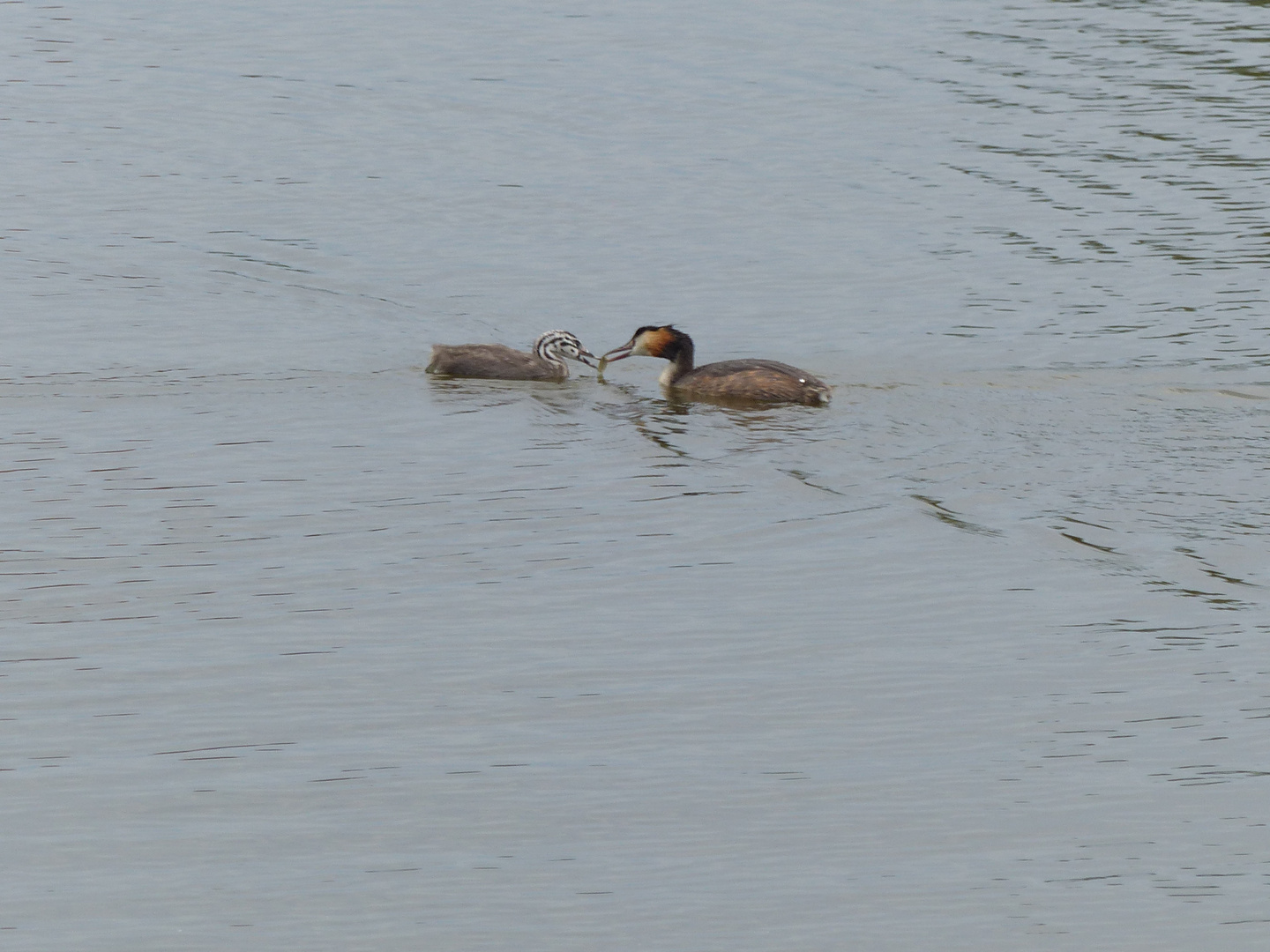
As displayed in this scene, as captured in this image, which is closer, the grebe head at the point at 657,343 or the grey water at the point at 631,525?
the grey water at the point at 631,525

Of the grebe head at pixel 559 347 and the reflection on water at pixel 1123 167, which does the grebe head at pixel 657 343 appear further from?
the reflection on water at pixel 1123 167

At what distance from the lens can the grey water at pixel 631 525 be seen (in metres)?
7.54

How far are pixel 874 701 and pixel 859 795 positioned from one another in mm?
998

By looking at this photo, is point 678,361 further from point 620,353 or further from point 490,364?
point 490,364

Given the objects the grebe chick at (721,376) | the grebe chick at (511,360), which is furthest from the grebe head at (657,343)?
the grebe chick at (511,360)

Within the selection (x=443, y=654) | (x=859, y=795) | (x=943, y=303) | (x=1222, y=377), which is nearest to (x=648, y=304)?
(x=943, y=303)

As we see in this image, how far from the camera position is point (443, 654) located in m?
9.62

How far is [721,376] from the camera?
15.3m

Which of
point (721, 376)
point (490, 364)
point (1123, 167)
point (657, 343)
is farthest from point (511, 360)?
point (1123, 167)

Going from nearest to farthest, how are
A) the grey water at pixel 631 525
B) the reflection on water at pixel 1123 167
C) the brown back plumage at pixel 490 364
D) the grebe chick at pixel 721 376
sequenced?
1. the grey water at pixel 631 525
2. the grebe chick at pixel 721 376
3. the brown back plumage at pixel 490 364
4. the reflection on water at pixel 1123 167

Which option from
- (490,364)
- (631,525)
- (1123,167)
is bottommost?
(631,525)

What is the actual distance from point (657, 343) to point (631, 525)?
4.19 m

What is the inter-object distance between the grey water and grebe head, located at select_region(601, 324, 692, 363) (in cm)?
37

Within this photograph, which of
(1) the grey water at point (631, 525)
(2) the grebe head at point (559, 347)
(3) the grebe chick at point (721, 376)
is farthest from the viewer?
(2) the grebe head at point (559, 347)
